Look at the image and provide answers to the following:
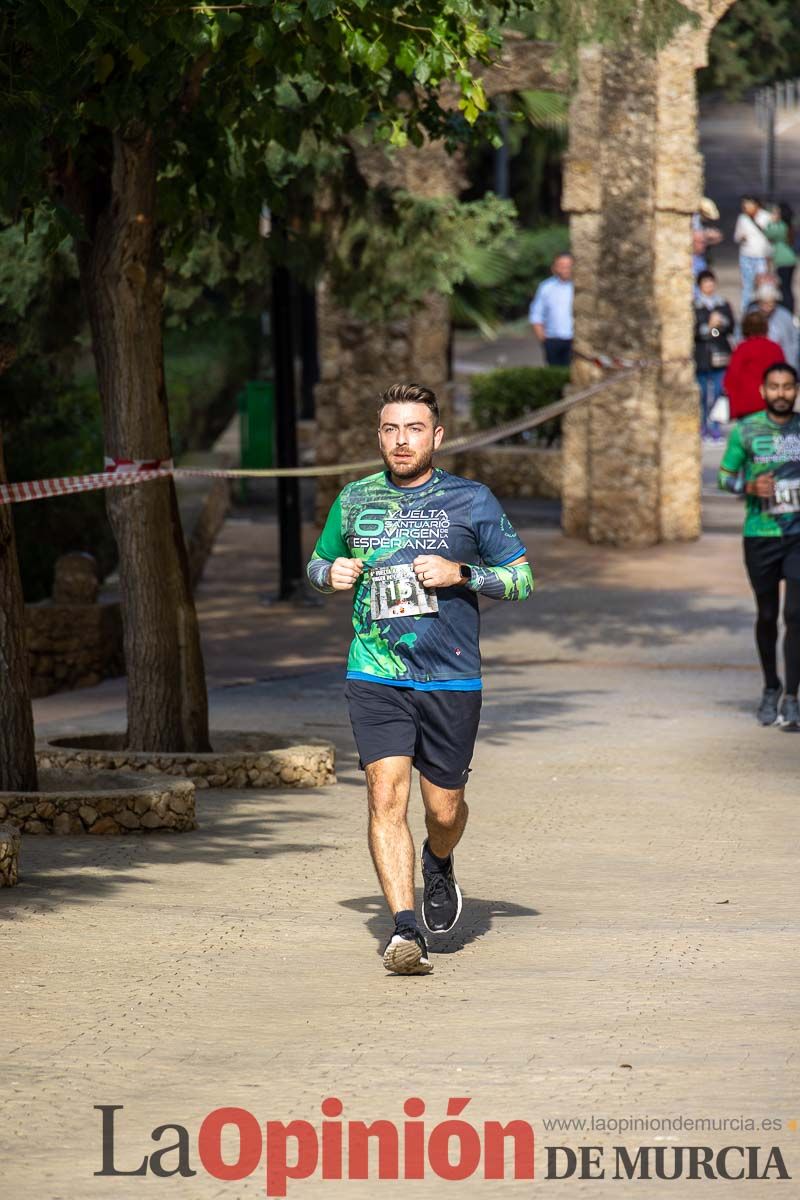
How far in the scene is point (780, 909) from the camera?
7.54 meters

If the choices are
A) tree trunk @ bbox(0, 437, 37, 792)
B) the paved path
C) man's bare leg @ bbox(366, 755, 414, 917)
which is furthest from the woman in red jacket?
man's bare leg @ bbox(366, 755, 414, 917)

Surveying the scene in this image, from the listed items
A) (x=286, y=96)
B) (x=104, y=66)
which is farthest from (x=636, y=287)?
(x=104, y=66)

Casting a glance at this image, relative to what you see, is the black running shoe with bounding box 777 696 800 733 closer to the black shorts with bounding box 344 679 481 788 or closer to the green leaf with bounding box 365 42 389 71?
the green leaf with bounding box 365 42 389 71

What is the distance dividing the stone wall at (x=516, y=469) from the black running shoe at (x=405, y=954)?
14.9 metres

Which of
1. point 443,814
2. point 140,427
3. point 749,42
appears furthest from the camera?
point 749,42

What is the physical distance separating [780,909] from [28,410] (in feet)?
29.7

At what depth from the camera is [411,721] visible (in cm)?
684

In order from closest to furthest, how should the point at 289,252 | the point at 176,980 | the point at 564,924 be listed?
the point at 176,980
the point at 564,924
the point at 289,252

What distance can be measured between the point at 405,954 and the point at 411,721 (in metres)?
0.75

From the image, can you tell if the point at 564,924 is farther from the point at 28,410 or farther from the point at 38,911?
the point at 28,410

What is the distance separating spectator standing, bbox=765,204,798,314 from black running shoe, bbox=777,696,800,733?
1762cm

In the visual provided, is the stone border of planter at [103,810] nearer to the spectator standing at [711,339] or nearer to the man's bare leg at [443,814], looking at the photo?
the man's bare leg at [443,814]

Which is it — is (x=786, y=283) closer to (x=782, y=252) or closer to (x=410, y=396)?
(x=782, y=252)

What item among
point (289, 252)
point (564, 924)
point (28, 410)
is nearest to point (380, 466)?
point (28, 410)
